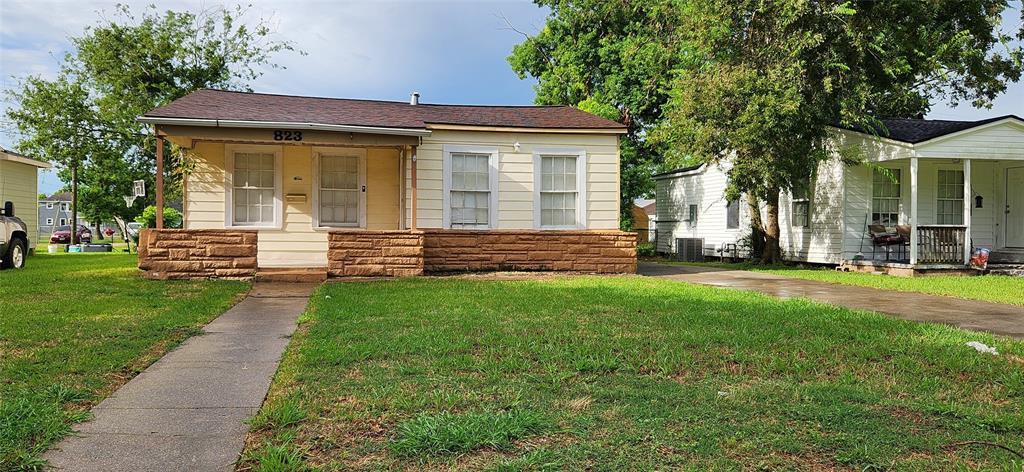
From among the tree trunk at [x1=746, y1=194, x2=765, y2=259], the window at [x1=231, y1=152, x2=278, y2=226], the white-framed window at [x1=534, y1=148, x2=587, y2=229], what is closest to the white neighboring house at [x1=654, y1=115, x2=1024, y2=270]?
the tree trunk at [x1=746, y1=194, x2=765, y2=259]

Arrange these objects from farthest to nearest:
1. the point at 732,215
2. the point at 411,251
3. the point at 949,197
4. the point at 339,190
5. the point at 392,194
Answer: the point at 732,215 < the point at 949,197 < the point at 392,194 < the point at 339,190 < the point at 411,251

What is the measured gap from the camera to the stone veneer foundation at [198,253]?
1065 centimetres

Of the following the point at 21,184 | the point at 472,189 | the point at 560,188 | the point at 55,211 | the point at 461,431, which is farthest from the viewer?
the point at 55,211

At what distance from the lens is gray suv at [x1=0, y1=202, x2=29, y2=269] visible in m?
12.2

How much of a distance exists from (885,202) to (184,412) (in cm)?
1662

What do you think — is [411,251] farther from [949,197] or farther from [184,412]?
[949,197]

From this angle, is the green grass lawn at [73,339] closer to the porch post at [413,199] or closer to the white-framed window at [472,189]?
the porch post at [413,199]

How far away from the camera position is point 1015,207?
50.6 ft

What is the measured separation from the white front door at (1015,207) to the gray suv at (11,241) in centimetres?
2252

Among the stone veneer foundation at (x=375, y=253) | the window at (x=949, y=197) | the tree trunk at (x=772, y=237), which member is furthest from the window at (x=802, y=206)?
the stone veneer foundation at (x=375, y=253)

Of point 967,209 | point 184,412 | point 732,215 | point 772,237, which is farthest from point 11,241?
point 967,209

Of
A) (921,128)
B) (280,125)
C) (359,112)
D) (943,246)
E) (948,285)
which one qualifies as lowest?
(948,285)

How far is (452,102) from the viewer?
15.5 m

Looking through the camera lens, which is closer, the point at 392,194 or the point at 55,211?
the point at 392,194
